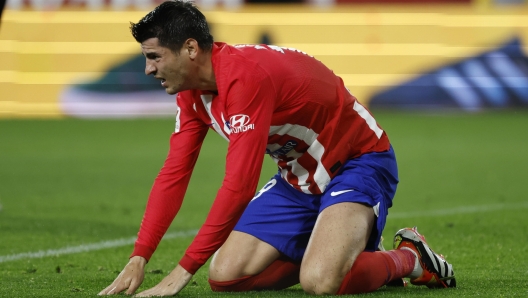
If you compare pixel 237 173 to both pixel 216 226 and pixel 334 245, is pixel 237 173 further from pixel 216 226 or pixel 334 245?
pixel 334 245

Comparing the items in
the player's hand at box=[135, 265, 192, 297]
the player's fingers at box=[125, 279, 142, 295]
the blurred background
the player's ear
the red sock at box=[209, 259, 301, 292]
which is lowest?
the blurred background

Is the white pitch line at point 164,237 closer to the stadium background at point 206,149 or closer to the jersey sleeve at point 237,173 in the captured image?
the stadium background at point 206,149

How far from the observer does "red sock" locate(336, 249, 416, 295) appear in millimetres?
4211

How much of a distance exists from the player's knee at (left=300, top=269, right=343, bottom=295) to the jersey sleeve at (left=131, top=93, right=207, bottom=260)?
0.68m

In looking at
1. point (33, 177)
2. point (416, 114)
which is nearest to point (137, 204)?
point (33, 177)

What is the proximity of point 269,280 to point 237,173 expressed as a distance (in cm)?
93

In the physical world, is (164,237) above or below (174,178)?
below

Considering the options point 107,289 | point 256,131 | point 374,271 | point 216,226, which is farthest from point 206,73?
point 374,271

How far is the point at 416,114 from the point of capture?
18.2 m

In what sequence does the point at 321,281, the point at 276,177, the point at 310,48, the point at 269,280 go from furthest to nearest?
the point at 310,48 < the point at 276,177 < the point at 269,280 < the point at 321,281

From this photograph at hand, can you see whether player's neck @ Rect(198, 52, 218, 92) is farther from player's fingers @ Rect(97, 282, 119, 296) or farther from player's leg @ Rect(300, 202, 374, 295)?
player's fingers @ Rect(97, 282, 119, 296)

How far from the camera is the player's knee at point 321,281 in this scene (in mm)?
4172

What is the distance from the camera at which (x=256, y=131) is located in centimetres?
382

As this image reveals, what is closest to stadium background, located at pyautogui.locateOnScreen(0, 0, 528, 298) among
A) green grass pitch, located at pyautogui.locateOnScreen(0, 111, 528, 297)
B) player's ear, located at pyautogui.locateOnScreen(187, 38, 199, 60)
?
green grass pitch, located at pyautogui.locateOnScreen(0, 111, 528, 297)
